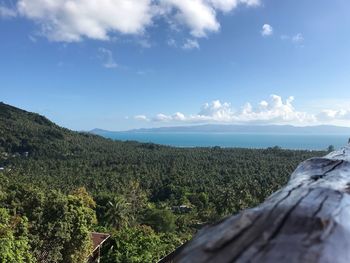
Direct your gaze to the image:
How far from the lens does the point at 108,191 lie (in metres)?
49.5

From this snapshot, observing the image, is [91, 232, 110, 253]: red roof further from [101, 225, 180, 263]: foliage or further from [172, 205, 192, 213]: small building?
[172, 205, 192, 213]: small building

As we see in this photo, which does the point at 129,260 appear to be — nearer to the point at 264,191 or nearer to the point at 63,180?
the point at 264,191

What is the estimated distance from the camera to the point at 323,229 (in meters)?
0.65

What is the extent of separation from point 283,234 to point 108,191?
164ft

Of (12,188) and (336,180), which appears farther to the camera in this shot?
(12,188)

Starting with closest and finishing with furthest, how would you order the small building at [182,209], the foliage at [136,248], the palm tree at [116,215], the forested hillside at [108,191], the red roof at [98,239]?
the forested hillside at [108,191] < the foliage at [136,248] < the red roof at [98,239] < the palm tree at [116,215] < the small building at [182,209]

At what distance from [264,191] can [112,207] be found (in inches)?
599

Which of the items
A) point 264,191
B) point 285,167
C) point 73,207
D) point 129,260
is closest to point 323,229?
point 73,207

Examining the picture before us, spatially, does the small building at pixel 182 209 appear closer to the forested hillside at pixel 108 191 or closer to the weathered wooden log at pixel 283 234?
the forested hillside at pixel 108 191

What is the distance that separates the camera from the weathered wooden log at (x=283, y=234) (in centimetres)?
58

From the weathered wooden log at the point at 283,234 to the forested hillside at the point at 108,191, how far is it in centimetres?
16

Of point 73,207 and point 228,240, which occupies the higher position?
point 228,240

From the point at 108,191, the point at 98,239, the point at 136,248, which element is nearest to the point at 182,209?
the point at 108,191

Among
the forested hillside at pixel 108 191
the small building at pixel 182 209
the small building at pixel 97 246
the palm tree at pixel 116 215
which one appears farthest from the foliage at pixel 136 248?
the small building at pixel 182 209
